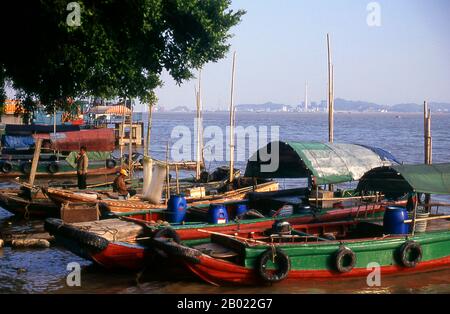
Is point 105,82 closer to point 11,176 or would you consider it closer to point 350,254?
point 350,254

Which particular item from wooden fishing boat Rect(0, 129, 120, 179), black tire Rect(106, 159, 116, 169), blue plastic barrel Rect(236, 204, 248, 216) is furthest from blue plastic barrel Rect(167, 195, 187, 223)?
black tire Rect(106, 159, 116, 169)

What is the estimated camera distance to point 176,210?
14.4m

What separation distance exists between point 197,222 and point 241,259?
3073mm

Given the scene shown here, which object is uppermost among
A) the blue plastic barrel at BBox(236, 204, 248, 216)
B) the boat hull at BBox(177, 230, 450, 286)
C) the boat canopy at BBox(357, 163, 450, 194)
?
the boat canopy at BBox(357, 163, 450, 194)

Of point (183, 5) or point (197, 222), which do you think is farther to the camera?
point (197, 222)

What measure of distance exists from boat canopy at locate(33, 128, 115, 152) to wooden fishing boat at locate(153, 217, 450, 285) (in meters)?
22.2

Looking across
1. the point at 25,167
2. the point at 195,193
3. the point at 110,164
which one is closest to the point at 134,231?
the point at 195,193

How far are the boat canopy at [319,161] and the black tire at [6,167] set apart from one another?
17690 mm

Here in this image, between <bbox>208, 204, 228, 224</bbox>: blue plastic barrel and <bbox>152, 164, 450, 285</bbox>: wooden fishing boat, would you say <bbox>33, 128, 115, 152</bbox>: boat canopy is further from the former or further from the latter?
<bbox>152, 164, 450, 285</bbox>: wooden fishing boat

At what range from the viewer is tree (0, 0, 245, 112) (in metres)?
11.0

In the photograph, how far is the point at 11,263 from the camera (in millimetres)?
13203

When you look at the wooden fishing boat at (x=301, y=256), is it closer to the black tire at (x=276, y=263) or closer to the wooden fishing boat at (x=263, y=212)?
the black tire at (x=276, y=263)

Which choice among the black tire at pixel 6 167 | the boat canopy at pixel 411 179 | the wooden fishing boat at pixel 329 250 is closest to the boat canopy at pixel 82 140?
the black tire at pixel 6 167
